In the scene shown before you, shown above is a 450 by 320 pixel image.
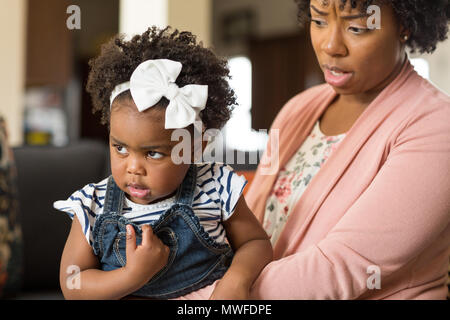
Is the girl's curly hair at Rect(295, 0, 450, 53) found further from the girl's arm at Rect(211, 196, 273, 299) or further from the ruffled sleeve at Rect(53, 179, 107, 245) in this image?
the ruffled sleeve at Rect(53, 179, 107, 245)

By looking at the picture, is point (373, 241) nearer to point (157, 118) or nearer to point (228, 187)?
point (228, 187)

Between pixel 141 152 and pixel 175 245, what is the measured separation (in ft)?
0.52

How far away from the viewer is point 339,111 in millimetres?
1159

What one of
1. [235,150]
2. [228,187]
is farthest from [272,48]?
[228,187]

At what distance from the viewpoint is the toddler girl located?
76 centimetres

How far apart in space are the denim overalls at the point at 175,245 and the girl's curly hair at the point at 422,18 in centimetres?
43

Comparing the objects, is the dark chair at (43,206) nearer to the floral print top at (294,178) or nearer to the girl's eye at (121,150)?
the floral print top at (294,178)

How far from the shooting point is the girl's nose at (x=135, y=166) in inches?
29.7

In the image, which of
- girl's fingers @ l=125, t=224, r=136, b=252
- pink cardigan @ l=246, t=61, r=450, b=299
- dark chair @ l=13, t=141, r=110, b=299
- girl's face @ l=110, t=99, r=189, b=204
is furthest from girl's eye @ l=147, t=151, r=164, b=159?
dark chair @ l=13, t=141, r=110, b=299

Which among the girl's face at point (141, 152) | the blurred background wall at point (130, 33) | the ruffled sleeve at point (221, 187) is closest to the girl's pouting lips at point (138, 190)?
the girl's face at point (141, 152)

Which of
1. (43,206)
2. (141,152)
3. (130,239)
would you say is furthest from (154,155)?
(43,206)

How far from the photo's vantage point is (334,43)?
924 mm

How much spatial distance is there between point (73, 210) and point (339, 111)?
0.60m
